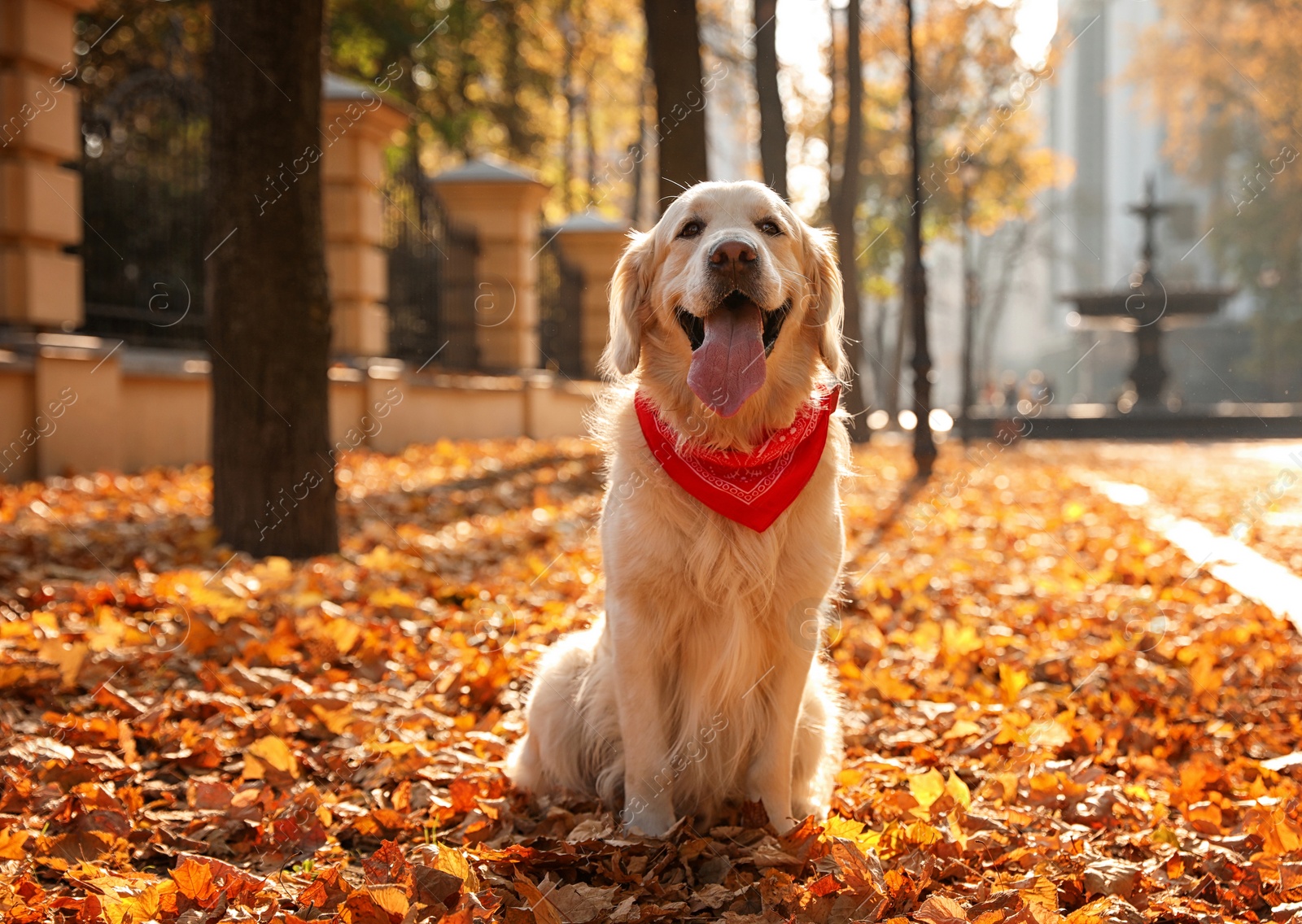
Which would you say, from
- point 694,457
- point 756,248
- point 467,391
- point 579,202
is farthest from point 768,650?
point 579,202

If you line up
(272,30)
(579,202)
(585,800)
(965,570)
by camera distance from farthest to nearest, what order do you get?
(579,202) → (965,570) → (272,30) → (585,800)

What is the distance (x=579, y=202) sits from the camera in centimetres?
3081

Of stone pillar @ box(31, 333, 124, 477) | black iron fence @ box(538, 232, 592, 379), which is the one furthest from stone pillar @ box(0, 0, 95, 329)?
black iron fence @ box(538, 232, 592, 379)

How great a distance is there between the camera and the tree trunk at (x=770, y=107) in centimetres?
1119

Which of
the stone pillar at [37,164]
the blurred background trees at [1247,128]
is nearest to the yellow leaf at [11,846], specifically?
the stone pillar at [37,164]

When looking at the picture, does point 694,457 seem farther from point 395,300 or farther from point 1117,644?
point 395,300

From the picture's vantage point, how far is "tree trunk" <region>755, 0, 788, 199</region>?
11188mm

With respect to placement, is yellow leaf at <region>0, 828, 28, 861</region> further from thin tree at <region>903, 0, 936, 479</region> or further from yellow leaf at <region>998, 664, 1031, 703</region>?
thin tree at <region>903, 0, 936, 479</region>

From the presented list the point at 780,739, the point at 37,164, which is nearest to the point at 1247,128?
the point at 37,164

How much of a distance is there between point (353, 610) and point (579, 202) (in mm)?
26629

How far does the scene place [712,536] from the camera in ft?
10.0

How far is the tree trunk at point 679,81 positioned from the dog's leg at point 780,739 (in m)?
7.20

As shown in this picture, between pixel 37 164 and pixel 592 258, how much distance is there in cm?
1290

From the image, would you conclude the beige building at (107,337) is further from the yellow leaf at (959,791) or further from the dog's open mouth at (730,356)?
the yellow leaf at (959,791)
